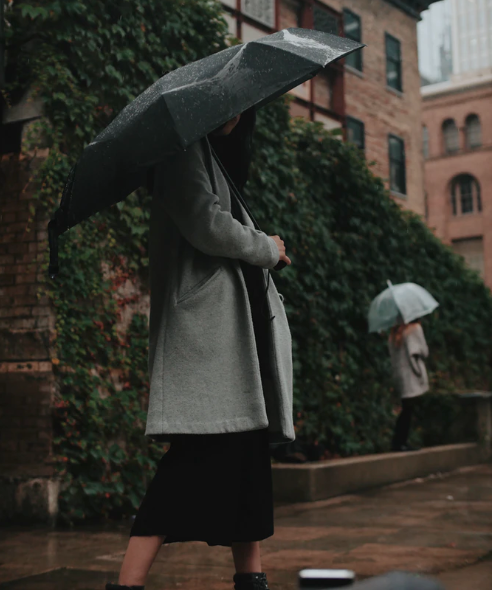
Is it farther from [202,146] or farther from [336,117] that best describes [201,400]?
[336,117]

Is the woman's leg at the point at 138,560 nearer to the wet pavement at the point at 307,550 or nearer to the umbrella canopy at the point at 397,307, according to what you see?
the wet pavement at the point at 307,550

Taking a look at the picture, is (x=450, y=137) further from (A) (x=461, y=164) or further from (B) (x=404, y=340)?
(B) (x=404, y=340)

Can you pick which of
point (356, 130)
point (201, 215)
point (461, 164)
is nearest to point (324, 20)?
point (356, 130)

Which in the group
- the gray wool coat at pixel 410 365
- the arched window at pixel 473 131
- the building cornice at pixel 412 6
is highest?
the building cornice at pixel 412 6

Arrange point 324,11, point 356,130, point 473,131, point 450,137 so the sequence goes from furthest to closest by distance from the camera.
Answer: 1. point 450,137
2. point 473,131
3. point 356,130
4. point 324,11

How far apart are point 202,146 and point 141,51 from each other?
392 cm

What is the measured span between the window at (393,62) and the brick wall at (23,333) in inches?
685

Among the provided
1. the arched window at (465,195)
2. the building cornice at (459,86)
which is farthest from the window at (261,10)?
the arched window at (465,195)

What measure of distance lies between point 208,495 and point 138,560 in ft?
1.00

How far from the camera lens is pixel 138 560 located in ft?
8.91

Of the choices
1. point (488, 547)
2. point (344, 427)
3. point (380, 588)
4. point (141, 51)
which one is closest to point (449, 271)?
point (344, 427)

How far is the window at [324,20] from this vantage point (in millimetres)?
18719

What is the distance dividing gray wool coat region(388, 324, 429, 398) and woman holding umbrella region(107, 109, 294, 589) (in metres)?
6.16

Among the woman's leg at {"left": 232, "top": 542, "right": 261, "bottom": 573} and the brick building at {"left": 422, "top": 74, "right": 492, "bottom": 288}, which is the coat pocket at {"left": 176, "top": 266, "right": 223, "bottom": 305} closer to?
the woman's leg at {"left": 232, "top": 542, "right": 261, "bottom": 573}
